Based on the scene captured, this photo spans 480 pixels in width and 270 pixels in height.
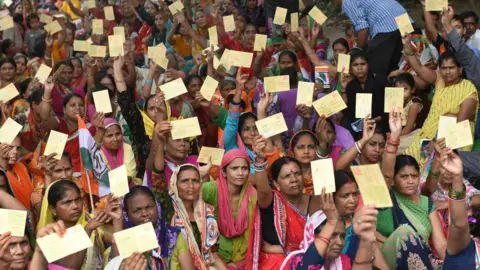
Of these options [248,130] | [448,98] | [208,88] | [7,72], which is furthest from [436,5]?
[7,72]

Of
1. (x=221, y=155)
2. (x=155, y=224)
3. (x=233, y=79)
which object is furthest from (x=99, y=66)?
(x=155, y=224)

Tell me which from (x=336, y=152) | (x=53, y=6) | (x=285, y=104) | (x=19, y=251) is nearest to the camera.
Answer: (x=19, y=251)

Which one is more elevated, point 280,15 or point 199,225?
point 280,15

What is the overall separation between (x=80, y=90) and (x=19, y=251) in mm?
3520

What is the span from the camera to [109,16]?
8.75m

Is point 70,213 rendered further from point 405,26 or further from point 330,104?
point 405,26

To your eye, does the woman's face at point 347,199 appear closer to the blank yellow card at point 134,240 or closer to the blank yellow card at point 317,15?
the blank yellow card at point 134,240

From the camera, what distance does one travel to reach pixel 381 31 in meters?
7.08

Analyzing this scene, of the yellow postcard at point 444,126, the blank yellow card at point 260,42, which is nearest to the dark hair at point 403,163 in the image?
the yellow postcard at point 444,126

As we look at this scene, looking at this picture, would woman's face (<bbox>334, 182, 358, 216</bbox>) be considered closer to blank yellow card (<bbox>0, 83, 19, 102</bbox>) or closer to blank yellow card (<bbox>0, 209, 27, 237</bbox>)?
blank yellow card (<bbox>0, 209, 27, 237</bbox>)

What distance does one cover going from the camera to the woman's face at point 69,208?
3949mm

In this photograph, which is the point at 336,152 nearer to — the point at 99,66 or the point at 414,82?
A: the point at 414,82

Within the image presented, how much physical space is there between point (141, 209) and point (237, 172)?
745mm

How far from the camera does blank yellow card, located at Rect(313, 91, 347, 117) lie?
4969 millimetres
